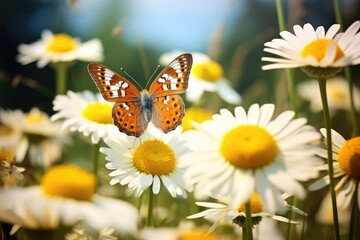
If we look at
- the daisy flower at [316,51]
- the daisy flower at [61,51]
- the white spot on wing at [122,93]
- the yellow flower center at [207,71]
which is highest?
the daisy flower at [61,51]

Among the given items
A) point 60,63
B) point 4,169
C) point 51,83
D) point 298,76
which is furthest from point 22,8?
point 4,169

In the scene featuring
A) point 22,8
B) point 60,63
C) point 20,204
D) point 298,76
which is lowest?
point 20,204

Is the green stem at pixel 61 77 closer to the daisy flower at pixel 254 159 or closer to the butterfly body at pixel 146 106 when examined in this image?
the butterfly body at pixel 146 106

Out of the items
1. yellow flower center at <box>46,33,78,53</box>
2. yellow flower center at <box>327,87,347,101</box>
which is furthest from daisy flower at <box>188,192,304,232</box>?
yellow flower center at <box>327,87,347,101</box>

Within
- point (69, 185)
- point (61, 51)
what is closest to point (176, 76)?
point (69, 185)

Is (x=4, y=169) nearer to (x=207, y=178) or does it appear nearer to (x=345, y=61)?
(x=207, y=178)

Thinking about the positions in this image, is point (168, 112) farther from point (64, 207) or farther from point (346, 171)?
point (64, 207)

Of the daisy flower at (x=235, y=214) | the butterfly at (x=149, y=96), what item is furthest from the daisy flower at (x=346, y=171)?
the butterfly at (x=149, y=96)
